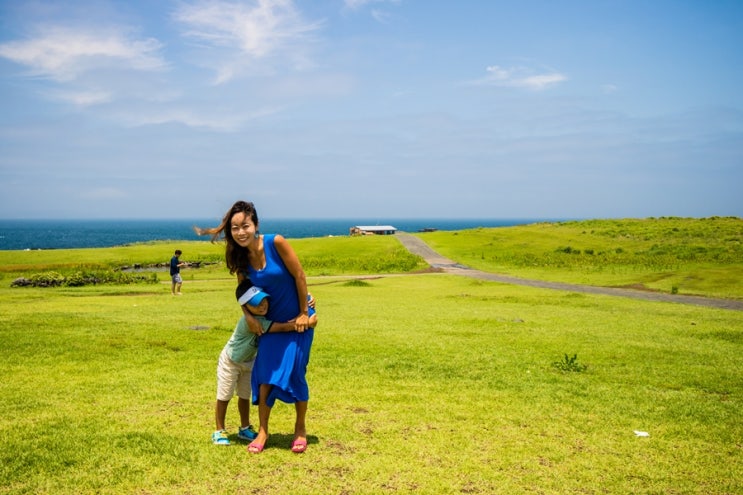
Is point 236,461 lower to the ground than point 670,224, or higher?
lower

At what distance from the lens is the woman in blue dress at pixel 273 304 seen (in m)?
6.58

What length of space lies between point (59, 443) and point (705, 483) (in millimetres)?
7872

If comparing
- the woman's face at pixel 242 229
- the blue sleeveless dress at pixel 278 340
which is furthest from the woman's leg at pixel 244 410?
the woman's face at pixel 242 229

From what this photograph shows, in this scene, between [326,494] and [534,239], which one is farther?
[534,239]

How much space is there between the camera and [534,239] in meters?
69.8

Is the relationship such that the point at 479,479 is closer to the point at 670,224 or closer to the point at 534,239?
the point at 534,239

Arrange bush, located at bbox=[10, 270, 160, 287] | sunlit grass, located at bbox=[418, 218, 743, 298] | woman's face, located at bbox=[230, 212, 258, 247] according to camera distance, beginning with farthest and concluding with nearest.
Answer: sunlit grass, located at bbox=[418, 218, 743, 298] < bush, located at bbox=[10, 270, 160, 287] < woman's face, located at bbox=[230, 212, 258, 247]

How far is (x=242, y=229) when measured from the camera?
21.3ft

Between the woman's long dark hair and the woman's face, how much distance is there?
0.05 m

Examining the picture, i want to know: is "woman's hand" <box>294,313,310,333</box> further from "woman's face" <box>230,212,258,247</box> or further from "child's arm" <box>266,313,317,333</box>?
"woman's face" <box>230,212,258,247</box>

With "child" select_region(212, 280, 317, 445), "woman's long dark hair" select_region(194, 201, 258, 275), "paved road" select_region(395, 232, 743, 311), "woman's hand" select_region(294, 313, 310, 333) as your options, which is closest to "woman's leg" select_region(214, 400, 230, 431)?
"child" select_region(212, 280, 317, 445)

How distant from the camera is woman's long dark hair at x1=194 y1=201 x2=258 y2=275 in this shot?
21.6 ft

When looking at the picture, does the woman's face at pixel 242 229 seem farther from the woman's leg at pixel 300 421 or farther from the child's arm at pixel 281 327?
the woman's leg at pixel 300 421

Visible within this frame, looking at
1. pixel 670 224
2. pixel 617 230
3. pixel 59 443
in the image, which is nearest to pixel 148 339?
pixel 59 443
